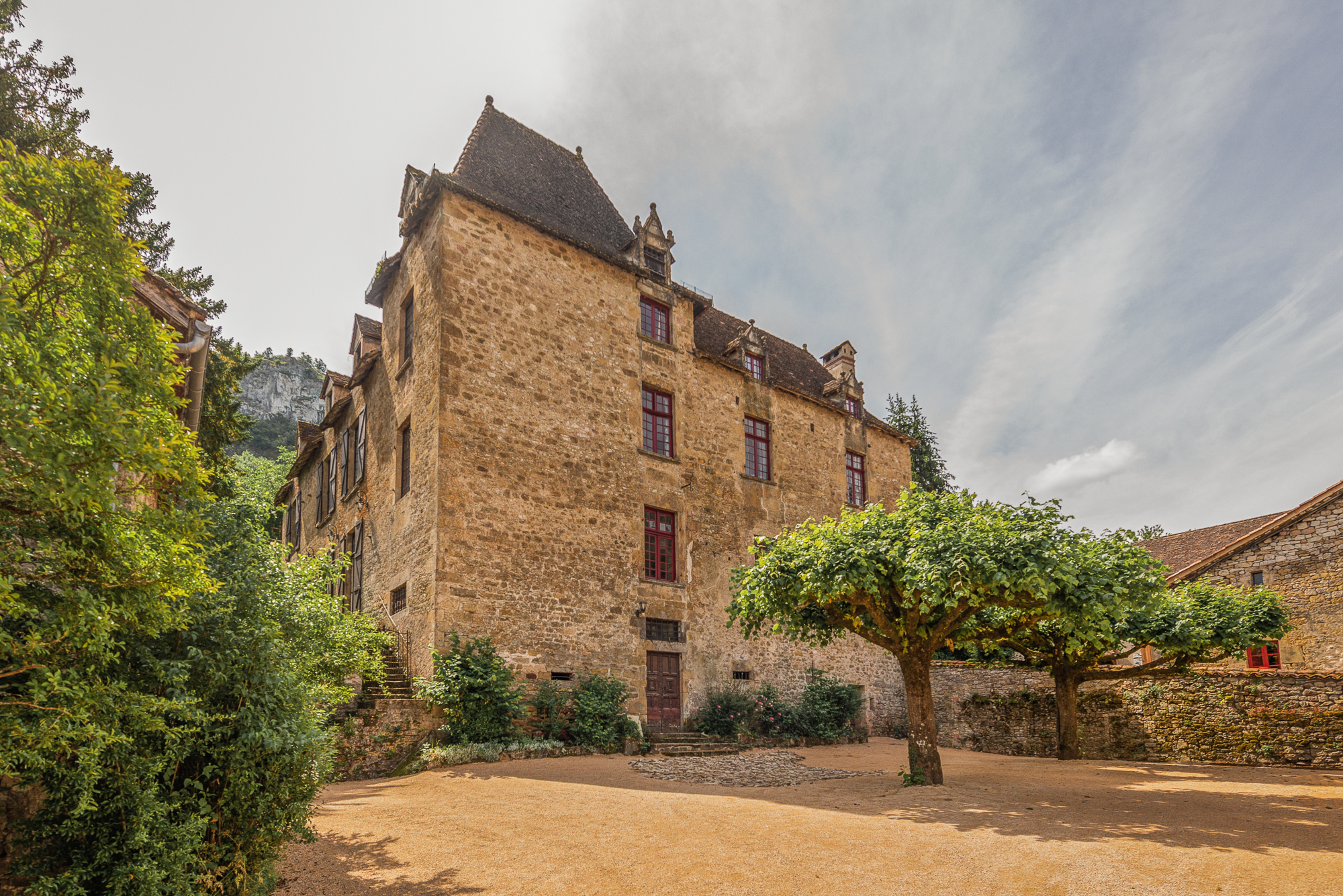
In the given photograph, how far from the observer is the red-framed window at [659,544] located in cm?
1567

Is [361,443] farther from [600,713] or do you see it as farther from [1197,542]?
[1197,542]

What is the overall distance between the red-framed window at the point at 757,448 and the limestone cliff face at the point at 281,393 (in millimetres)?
55380

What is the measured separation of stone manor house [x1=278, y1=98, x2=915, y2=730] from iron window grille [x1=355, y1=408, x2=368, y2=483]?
7 cm

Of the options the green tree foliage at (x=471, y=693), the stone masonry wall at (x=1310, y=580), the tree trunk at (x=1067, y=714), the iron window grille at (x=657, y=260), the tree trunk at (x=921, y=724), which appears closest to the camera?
the tree trunk at (x=921, y=724)

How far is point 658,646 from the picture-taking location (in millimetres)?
15172

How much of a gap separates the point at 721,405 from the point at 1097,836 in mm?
12808

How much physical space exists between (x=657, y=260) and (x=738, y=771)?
11.7 m

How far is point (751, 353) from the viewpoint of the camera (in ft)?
63.5

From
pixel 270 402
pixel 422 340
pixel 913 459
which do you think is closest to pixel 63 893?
pixel 422 340

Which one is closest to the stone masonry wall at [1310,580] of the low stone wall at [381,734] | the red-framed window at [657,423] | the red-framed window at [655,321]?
the red-framed window at [657,423]

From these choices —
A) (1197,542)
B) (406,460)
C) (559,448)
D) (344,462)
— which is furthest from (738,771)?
(1197,542)

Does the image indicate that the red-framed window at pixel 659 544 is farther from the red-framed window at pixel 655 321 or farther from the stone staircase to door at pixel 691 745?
the red-framed window at pixel 655 321

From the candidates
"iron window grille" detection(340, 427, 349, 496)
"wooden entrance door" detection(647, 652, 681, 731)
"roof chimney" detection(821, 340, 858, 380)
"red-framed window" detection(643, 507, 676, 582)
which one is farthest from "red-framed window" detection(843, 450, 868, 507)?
"iron window grille" detection(340, 427, 349, 496)

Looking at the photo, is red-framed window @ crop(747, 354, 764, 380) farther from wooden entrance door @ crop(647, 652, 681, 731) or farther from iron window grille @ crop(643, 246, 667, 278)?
wooden entrance door @ crop(647, 652, 681, 731)
